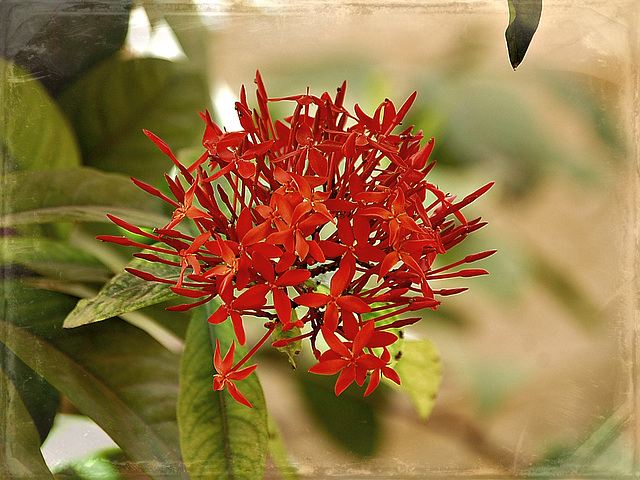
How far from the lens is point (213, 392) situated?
2.12ft

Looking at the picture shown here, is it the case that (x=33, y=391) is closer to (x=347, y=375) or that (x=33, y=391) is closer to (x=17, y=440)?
(x=17, y=440)

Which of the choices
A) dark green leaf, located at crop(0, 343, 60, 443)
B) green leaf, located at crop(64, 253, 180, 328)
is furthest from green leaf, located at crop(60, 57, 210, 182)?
dark green leaf, located at crop(0, 343, 60, 443)

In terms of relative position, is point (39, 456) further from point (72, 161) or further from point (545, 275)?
point (545, 275)

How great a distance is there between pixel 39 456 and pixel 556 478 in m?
0.64

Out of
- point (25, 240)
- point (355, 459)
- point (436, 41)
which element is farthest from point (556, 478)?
point (25, 240)

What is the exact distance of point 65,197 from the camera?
68 cm

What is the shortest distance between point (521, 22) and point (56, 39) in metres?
0.59

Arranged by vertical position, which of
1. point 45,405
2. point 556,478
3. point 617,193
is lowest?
point 556,478

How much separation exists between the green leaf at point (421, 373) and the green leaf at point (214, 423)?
0.18m

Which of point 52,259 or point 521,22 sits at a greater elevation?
point 521,22

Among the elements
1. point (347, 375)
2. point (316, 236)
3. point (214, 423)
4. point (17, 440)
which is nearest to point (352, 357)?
point (347, 375)

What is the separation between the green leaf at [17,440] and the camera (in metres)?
0.67

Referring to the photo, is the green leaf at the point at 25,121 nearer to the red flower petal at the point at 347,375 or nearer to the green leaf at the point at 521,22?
the red flower petal at the point at 347,375

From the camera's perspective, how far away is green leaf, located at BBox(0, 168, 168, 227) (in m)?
0.68
